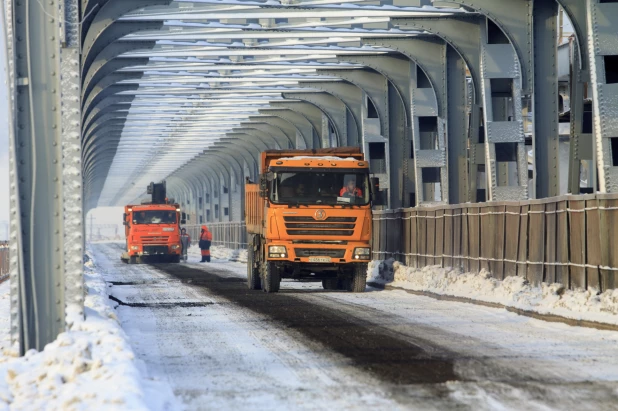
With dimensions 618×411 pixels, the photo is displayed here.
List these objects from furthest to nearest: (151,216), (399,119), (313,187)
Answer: (151,216)
(399,119)
(313,187)

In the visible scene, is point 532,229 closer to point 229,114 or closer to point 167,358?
point 167,358

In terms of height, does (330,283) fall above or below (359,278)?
below

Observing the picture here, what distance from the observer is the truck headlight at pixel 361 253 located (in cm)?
2509

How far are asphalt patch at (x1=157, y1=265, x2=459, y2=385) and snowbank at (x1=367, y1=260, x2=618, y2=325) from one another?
305cm

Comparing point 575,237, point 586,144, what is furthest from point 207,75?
point 575,237

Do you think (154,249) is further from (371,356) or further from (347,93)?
(371,356)

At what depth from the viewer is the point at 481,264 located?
24047 millimetres

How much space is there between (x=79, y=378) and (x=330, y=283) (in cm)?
1892

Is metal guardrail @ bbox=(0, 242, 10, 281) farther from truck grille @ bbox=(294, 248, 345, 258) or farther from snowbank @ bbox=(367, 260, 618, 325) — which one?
truck grille @ bbox=(294, 248, 345, 258)

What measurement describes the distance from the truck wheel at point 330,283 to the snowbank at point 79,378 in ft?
54.0

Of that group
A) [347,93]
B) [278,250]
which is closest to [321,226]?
[278,250]

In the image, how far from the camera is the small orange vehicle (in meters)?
53.9

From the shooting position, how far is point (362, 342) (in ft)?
44.9

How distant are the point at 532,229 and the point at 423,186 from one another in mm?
14581
